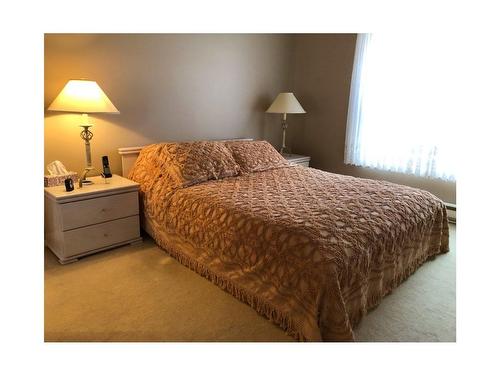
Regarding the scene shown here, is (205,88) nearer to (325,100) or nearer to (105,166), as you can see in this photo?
(105,166)

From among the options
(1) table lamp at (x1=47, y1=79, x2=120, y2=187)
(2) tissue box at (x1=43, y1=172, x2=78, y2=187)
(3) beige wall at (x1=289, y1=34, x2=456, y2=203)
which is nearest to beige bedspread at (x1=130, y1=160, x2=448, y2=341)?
(2) tissue box at (x1=43, y1=172, x2=78, y2=187)

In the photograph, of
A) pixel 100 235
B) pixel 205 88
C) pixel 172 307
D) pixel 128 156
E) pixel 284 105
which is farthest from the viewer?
pixel 284 105

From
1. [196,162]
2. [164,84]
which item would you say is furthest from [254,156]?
[164,84]

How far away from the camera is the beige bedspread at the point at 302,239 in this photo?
5.29 feet

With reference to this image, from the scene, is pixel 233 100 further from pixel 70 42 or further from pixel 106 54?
pixel 70 42

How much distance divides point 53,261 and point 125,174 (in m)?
0.93

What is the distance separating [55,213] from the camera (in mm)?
2316

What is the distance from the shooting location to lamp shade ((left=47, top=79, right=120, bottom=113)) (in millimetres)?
2354

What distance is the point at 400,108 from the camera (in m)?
3.45

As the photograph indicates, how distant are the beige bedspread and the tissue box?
51 cm

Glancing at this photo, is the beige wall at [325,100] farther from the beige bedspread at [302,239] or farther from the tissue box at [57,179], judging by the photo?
the tissue box at [57,179]

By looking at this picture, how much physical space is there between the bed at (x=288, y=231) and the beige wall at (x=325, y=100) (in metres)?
1.26

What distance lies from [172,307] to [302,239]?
2.82 feet

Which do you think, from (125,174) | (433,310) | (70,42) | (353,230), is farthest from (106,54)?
(433,310)
